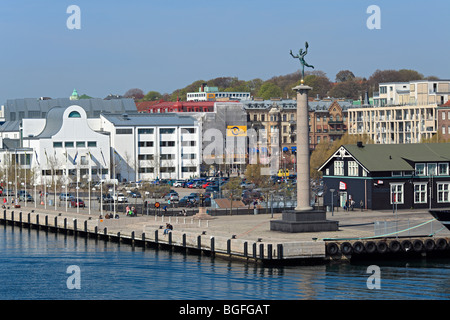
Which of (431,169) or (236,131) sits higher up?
(236,131)

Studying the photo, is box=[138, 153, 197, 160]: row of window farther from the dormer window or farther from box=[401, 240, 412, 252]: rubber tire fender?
Result: box=[401, 240, 412, 252]: rubber tire fender

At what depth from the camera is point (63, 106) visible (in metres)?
177

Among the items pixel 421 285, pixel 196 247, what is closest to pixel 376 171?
pixel 196 247

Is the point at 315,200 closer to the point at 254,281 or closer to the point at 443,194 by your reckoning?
the point at 443,194

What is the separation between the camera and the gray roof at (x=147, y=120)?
15938 cm

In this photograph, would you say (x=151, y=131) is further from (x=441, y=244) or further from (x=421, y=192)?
(x=441, y=244)

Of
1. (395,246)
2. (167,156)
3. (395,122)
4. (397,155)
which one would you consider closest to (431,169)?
(397,155)

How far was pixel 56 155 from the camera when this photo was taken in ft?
493

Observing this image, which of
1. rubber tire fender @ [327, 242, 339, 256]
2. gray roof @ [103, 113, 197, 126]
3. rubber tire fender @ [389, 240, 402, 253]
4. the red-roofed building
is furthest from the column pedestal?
the red-roofed building

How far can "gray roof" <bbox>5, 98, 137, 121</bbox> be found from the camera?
175m
